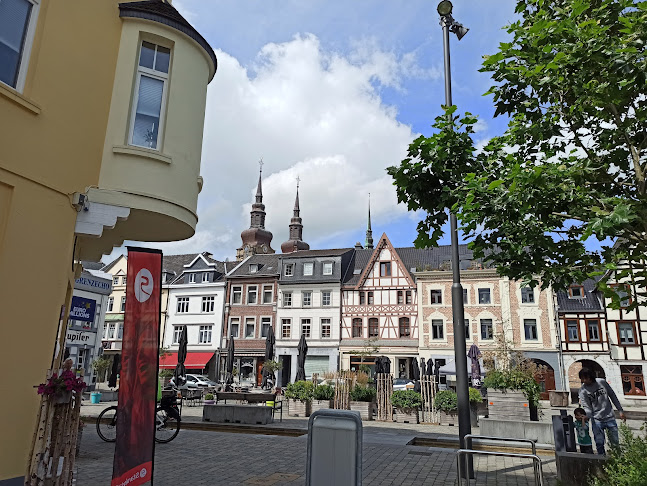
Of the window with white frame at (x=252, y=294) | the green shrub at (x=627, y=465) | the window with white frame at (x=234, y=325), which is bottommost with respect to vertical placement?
the green shrub at (x=627, y=465)

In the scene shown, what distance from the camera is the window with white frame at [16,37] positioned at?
20.5 feet

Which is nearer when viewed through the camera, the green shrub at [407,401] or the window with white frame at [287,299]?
the green shrub at [407,401]

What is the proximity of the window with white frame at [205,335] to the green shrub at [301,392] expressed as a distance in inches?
1183

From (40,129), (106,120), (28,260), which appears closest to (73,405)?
(28,260)

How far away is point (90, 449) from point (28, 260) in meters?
6.56

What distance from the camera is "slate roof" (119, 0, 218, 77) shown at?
7.90 m

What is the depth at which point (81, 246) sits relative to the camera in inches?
348

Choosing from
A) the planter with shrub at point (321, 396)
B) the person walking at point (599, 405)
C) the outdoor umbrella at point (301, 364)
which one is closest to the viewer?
the person walking at point (599, 405)

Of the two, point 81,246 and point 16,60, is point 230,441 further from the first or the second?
point 16,60

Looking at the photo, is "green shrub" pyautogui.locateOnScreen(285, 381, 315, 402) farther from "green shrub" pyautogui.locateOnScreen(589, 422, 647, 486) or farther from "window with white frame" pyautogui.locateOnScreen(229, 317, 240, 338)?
"window with white frame" pyautogui.locateOnScreen(229, 317, 240, 338)

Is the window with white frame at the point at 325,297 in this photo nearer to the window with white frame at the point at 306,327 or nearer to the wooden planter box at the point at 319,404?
the window with white frame at the point at 306,327

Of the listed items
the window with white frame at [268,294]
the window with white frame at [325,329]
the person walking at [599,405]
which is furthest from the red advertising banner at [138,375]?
the window with white frame at [268,294]

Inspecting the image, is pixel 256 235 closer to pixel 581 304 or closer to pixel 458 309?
pixel 581 304

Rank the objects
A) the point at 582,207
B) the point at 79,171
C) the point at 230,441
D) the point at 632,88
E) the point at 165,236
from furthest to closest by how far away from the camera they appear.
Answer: the point at 230,441, the point at 165,236, the point at 79,171, the point at 582,207, the point at 632,88
